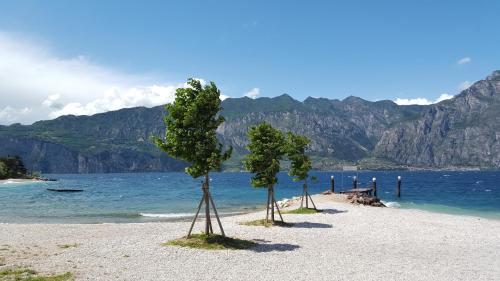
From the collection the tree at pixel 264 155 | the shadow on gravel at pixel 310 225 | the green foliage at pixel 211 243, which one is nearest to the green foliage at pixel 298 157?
the shadow on gravel at pixel 310 225

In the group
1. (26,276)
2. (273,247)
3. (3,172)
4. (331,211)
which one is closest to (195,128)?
(273,247)

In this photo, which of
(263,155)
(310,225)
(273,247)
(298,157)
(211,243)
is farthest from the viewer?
(298,157)

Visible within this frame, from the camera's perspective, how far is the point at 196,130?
28156 mm

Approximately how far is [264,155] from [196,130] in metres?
11.3

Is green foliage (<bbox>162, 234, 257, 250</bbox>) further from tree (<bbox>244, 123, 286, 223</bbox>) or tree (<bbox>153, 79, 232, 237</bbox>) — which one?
tree (<bbox>244, 123, 286, 223</bbox>)

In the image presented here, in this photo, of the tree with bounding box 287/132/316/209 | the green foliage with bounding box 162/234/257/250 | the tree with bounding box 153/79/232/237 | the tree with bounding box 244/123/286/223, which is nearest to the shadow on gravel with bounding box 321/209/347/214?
the tree with bounding box 287/132/316/209

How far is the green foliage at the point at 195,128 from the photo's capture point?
2764cm

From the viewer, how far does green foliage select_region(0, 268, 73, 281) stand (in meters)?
18.5

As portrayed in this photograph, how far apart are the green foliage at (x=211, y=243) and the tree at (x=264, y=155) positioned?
33.8 feet

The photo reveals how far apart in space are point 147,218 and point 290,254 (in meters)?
33.1

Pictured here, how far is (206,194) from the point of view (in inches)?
1107

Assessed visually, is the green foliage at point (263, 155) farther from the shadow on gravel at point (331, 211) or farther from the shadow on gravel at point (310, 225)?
the shadow on gravel at point (331, 211)

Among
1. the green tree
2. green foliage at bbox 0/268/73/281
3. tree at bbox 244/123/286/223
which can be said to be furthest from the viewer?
the green tree

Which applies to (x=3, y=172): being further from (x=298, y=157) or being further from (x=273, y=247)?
(x=273, y=247)
